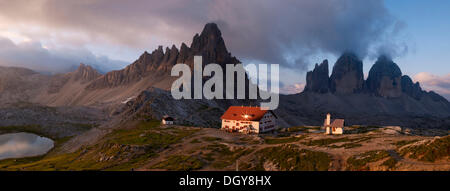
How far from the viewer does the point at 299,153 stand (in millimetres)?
47219

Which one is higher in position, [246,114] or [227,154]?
[246,114]

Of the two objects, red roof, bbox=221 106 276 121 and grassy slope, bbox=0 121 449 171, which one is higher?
red roof, bbox=221 106 276 121

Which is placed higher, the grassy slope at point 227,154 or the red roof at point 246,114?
the red roof at point 246,114

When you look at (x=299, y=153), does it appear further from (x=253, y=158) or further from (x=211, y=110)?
(x=211, y=110)

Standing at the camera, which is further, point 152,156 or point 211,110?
point 211,110

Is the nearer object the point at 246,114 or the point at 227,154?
the point at 227,154

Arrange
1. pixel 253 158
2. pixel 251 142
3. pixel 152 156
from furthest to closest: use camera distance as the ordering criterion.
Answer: pixel 251 142 → pixel 152 156 → pixel 253 158

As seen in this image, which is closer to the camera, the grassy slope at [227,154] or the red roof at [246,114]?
the grassy slope at [227,154]

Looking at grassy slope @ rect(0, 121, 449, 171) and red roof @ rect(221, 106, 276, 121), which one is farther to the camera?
red roof @ rect(221, 106, 276, 121)
